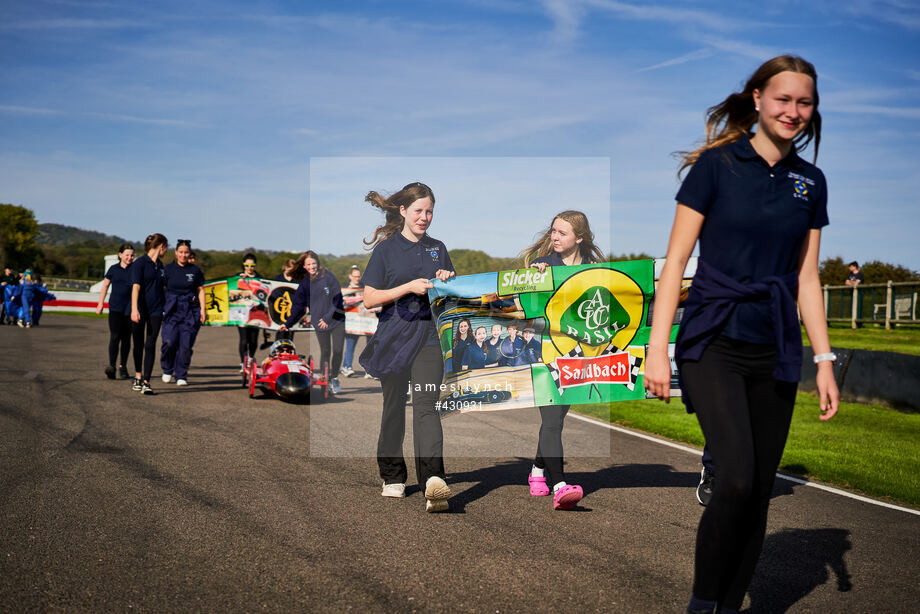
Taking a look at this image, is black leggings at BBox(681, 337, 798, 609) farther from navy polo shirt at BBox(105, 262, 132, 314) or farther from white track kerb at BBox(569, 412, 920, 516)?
navy polo shirt at BBox(105, 262, 132, 314)

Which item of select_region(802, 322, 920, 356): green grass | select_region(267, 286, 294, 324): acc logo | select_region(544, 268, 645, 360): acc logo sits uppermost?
select_region(544, 268, 645, 360): acc logo

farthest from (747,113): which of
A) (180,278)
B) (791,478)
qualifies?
(180,278)

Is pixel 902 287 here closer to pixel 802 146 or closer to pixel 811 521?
pixel 811 521

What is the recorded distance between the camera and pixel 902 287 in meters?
22.0

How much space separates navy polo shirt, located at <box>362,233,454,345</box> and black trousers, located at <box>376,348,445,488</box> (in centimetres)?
22

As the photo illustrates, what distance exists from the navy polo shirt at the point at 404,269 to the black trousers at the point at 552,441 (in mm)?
1059

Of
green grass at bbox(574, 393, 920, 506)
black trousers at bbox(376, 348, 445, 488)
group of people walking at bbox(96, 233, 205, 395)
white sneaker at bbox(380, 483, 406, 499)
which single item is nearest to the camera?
black trousers at bbox(376, 348, 445, 488)

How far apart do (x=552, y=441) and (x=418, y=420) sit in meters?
1.06

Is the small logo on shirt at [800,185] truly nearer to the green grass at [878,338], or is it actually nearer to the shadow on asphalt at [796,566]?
the shadow on asphalt at [796,566]

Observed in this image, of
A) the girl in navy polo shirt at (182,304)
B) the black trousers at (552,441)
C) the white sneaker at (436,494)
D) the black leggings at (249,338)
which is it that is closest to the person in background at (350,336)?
the black leggings at (249,338)

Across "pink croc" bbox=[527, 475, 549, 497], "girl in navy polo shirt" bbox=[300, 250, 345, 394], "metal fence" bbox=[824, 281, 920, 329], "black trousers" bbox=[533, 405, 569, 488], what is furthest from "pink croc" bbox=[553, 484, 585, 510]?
"metal fence" bbox=[824, 281, 920, 329]

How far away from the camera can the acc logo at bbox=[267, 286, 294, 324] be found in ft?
50.5

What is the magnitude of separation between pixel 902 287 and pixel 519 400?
1983 cm

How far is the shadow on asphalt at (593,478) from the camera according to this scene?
6.88m
